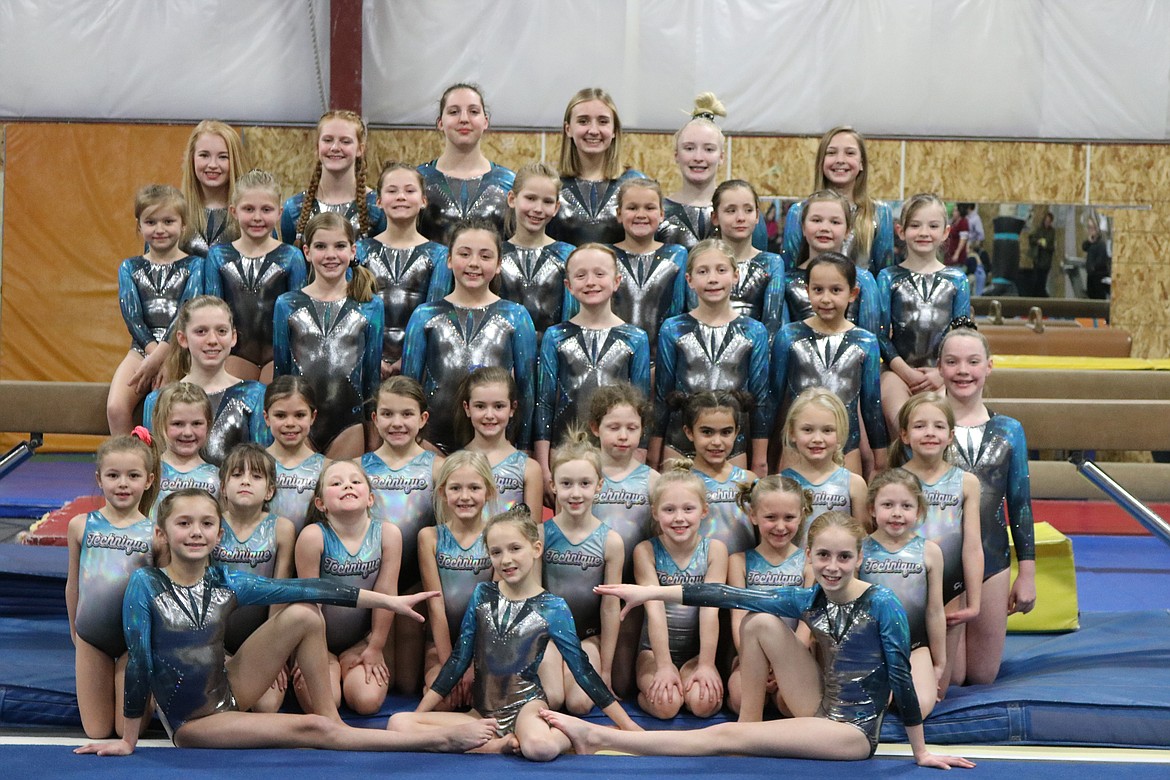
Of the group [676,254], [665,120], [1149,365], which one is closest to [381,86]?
[665,120]

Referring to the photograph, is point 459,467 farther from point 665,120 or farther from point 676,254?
point 665,120

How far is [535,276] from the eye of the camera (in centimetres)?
448

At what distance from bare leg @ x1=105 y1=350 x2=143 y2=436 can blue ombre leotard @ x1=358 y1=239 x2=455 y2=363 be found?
0.96 metres

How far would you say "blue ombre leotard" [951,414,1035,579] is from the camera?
3.92 metres

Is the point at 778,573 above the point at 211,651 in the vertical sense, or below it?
above

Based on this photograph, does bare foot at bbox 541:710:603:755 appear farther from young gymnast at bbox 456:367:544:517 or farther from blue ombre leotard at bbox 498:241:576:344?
blue ombre leotard at bbox 498:241:576:344

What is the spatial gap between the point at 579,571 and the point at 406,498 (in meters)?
0.62

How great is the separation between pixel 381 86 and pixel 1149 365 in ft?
18.6

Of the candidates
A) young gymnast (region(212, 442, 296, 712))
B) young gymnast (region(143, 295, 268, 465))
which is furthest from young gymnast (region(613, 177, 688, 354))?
young gymnast (region(212, 442, 296, 712))

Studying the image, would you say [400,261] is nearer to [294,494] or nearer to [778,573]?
[294,494]

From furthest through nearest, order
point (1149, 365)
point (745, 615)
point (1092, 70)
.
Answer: point (1092, 70) → point (1149, 365) → point (745, 615)

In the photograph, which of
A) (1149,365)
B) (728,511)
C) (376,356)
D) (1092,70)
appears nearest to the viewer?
(728,511)

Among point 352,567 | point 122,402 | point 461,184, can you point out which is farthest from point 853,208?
point 122,402

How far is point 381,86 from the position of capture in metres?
8.66
